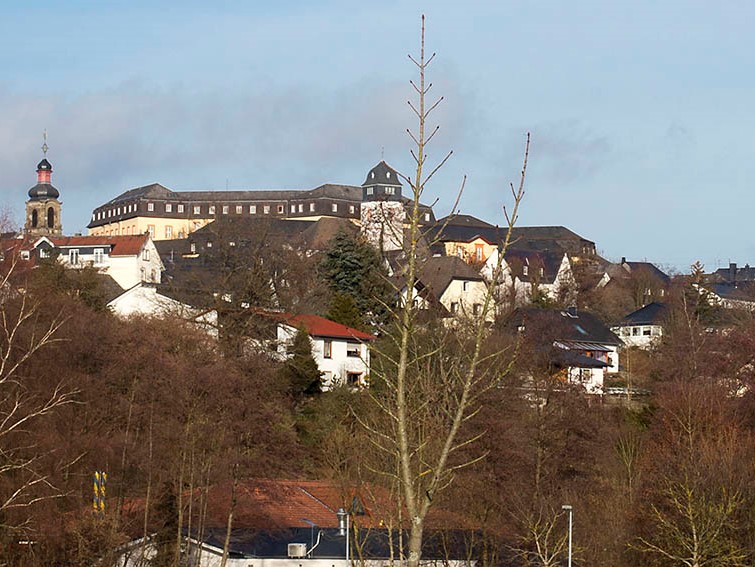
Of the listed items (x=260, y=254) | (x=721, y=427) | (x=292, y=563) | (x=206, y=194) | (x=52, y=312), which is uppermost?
(x=206, y=194)

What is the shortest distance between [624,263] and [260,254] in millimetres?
70017

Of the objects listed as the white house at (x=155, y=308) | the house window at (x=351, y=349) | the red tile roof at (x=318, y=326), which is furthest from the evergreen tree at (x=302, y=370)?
the house window at (x=351, y=349)

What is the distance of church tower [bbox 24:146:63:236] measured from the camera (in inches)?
5507

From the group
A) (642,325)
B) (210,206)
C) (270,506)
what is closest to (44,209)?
(210,206)

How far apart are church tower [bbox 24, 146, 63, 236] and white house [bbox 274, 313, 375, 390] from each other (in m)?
77.9

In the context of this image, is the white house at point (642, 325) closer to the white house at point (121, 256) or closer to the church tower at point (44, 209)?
the white house at point (121, 256)

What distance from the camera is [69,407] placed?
44219mm

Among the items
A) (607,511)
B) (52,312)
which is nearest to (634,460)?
(607,511)

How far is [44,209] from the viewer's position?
14075 centimetres

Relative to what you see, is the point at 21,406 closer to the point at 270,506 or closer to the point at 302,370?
the point at 270,506

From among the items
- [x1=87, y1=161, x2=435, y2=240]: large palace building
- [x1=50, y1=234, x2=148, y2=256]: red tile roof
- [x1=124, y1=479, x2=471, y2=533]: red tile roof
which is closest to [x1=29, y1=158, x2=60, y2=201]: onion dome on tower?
[x1=87, y1=161, x2=435, y2=240]: large palace building

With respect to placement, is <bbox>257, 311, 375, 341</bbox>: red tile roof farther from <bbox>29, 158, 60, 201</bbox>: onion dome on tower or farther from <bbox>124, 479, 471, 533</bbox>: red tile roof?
<bbox>29, 158, 60, 201</bbox>: onion dome on tower

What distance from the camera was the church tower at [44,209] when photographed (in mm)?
139875

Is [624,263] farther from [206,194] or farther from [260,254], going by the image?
[260,254]
